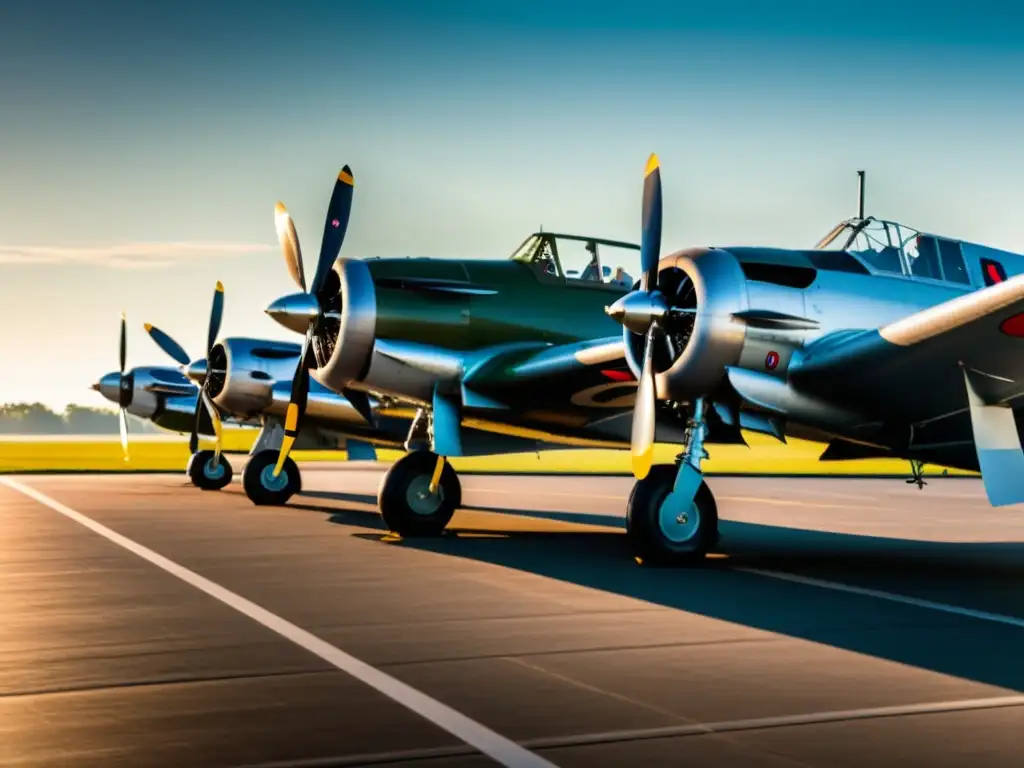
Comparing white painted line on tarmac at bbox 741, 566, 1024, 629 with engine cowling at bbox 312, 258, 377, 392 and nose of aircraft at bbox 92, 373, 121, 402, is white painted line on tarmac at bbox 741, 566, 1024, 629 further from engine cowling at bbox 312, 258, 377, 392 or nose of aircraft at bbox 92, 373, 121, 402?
nose of aircraft at bbox 92, 373, 121, 402

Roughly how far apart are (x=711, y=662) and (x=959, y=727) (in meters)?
1.86

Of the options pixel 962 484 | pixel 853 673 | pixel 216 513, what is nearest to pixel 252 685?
pixel 853 673

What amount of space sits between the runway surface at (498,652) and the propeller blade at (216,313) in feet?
31.7

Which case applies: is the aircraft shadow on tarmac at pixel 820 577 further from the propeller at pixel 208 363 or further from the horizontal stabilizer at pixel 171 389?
the horizontal stabilizer at pixel 171 389

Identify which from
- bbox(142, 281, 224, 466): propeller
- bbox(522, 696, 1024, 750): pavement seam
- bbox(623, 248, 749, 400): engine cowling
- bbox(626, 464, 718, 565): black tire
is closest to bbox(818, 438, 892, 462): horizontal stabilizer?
bbox(626, 464, 718, 565): black tire

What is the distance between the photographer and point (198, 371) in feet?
83.5

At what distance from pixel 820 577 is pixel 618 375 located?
3416mm

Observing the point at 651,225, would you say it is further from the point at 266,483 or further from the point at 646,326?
the point at 266,483

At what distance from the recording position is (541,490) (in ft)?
102

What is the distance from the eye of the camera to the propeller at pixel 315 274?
15.5m

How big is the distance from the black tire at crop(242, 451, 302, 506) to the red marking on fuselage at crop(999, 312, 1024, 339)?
1569 cm

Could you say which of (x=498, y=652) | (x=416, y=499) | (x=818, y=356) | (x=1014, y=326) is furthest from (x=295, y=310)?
(x=498, y=652)

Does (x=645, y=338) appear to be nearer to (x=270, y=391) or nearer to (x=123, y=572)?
(x=123, y=572)

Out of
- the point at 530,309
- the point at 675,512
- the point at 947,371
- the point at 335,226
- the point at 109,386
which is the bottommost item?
the point at 675,512
